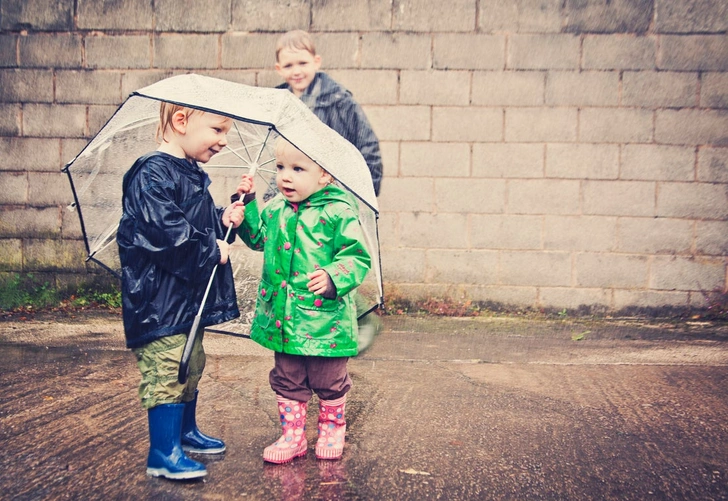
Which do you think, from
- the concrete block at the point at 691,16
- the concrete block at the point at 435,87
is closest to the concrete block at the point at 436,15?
the concrete block at the point at 435,87

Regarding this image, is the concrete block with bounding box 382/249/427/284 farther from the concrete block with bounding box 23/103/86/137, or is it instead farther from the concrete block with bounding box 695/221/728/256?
the concrete block with bounding box 23/103/86/137

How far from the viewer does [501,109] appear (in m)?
5.52

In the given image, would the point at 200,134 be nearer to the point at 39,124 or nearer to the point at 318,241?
the point at 318,241

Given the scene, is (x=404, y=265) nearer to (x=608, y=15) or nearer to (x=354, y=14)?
(x=354, y=14)

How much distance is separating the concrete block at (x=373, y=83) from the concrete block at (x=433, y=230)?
91 centimetres

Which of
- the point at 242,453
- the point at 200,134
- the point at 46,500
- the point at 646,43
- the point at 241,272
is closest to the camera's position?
the point at 46,500

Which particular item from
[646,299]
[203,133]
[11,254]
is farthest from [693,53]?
[11,254]

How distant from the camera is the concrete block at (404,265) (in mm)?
5609

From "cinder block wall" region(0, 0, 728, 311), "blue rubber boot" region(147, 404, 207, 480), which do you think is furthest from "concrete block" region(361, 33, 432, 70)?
"blue rubber boot" region(147, 404, 207, 480)

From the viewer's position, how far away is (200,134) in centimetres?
262

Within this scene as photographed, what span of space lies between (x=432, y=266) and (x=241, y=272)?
273 cm

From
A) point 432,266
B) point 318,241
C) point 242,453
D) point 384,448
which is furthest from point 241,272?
point 432,266

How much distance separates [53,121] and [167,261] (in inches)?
151

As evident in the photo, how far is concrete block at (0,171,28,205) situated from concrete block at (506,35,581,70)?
12.9 feet
